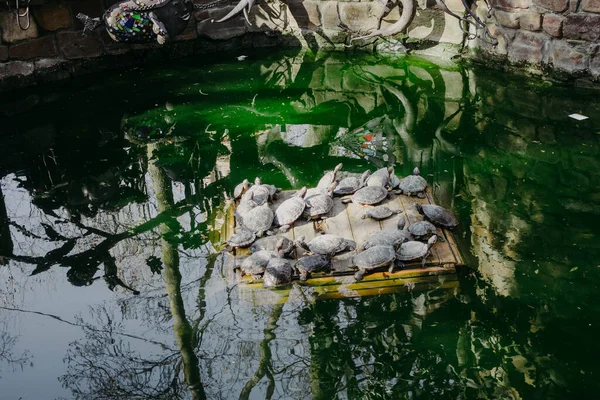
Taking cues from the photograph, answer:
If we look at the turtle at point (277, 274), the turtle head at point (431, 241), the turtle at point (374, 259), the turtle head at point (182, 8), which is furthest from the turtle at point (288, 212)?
the turtle head at point (182, 8)

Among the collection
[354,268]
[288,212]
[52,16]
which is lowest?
[354,268]

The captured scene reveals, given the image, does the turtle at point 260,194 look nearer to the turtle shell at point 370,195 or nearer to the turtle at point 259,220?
the turtle at point 259,220

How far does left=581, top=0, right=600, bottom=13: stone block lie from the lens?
6199 millimetres

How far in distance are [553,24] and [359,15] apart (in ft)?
6.90

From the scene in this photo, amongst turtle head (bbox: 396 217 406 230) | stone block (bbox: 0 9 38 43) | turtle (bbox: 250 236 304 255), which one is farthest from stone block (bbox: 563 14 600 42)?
stone block (bbox: 0 9 38 43)

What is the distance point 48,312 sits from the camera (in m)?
4.14

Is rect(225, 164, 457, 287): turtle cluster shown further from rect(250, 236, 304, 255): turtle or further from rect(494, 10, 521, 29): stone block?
rect(494, 10, 521, 29): stone block

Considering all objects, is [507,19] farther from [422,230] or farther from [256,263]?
[256,263]

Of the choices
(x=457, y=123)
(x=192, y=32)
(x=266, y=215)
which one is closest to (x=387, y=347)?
(x=266, y=215)

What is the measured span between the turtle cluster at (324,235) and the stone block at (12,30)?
11.6 ft

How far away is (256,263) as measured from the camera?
4195mm

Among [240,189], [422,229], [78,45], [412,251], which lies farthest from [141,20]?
[412,251]

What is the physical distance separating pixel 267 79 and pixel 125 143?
1.90 metres

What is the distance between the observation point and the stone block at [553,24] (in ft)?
21.2
